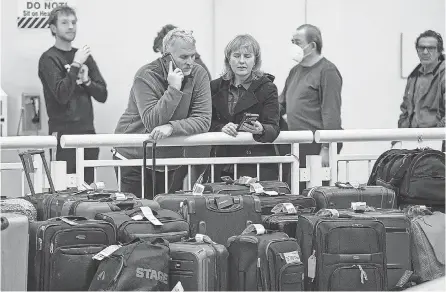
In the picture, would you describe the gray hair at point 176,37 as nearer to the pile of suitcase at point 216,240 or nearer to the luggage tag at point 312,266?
the pile of suitcase at point 216,240

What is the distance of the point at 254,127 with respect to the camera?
5418 millimetres

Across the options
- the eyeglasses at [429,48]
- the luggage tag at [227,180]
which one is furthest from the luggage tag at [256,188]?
the eyeglasses at [429,48]

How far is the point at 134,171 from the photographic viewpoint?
18.2ft

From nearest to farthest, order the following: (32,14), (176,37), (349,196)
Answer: (349,196)
(176,37)
(32,14)

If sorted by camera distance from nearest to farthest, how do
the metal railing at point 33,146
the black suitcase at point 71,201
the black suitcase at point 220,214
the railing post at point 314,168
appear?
the black suitcase at point 71,201
the black suitcase at point 220,214
the metal railing at point 33,146
the railing post at point 314,168

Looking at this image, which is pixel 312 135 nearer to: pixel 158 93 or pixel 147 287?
pixel 158 93

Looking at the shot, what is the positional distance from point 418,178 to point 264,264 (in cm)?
137

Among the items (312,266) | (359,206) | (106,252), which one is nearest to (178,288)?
(106,252)

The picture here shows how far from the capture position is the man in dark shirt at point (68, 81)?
7559 mm

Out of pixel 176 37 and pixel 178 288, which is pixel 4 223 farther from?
pixel 176 37

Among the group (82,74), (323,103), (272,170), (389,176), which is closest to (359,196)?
(389,176)

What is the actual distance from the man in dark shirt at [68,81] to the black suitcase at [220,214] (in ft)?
9.30

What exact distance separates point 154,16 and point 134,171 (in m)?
3.59

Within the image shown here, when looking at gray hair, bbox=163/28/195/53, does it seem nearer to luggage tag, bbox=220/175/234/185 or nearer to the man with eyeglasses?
luggage tag, bbox=220/175/234/185
